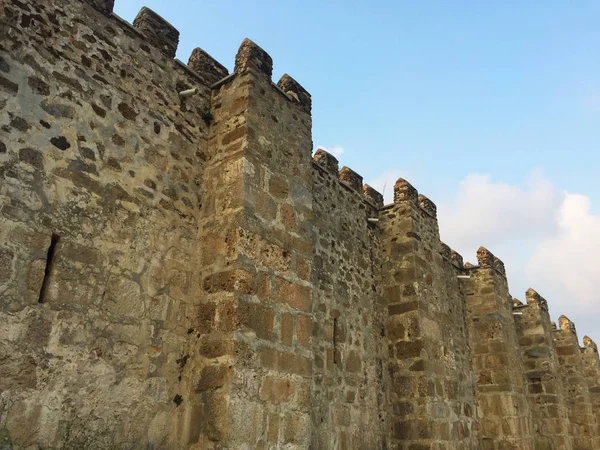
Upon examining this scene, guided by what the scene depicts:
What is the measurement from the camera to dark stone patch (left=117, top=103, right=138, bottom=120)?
14.6ft

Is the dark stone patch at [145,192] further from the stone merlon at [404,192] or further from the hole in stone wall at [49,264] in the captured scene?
the stone merlon at [404,192]

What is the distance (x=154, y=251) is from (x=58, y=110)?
1.31 meters

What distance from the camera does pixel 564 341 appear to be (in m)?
14.6

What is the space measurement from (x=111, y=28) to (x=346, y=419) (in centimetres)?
496

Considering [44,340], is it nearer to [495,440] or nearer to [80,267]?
[80,267]

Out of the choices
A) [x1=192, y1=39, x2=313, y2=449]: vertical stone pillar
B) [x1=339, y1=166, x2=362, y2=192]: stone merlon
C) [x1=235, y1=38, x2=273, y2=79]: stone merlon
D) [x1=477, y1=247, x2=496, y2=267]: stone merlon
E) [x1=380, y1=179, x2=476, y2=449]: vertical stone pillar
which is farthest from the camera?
[x1=477, y1=247, x2=496, y2=267]: stone merlon

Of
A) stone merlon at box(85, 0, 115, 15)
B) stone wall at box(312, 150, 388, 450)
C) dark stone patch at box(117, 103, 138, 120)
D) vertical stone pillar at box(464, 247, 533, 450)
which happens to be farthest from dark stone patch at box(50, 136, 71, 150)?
vertical stone pillar at box(464, 247, 533, 450)

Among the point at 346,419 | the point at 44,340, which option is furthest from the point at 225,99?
the point at 346,419

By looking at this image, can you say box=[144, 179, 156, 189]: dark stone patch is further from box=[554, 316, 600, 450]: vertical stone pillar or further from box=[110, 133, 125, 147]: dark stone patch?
box=[554, 316, 600, 450]: vertical stone pillar

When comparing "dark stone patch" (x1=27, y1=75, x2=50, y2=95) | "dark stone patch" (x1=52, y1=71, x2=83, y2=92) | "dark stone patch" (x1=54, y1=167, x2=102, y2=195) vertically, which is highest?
"dark stone patch" (x1=52, y1=71, x2=83, y2=92)

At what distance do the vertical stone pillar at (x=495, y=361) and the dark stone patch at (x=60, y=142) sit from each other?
8.65 meters

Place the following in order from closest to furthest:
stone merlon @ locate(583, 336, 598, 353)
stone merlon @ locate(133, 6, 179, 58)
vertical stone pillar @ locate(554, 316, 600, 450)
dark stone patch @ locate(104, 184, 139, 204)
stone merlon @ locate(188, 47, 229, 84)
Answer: dark stone patch @ locate(104, 184, 139, 204) → stone merlon @ locate(133, 6, 179, 58) → stone merlon @ locate(188, 47, 229, 84) → vertical stone pillar @ locate(554, 316, 600, 450) → stone merlon @ locate(583, 336, 598, 353)

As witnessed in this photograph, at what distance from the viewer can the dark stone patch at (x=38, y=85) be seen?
382cm

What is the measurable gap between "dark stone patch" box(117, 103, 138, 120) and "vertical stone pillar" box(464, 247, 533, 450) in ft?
27.0
